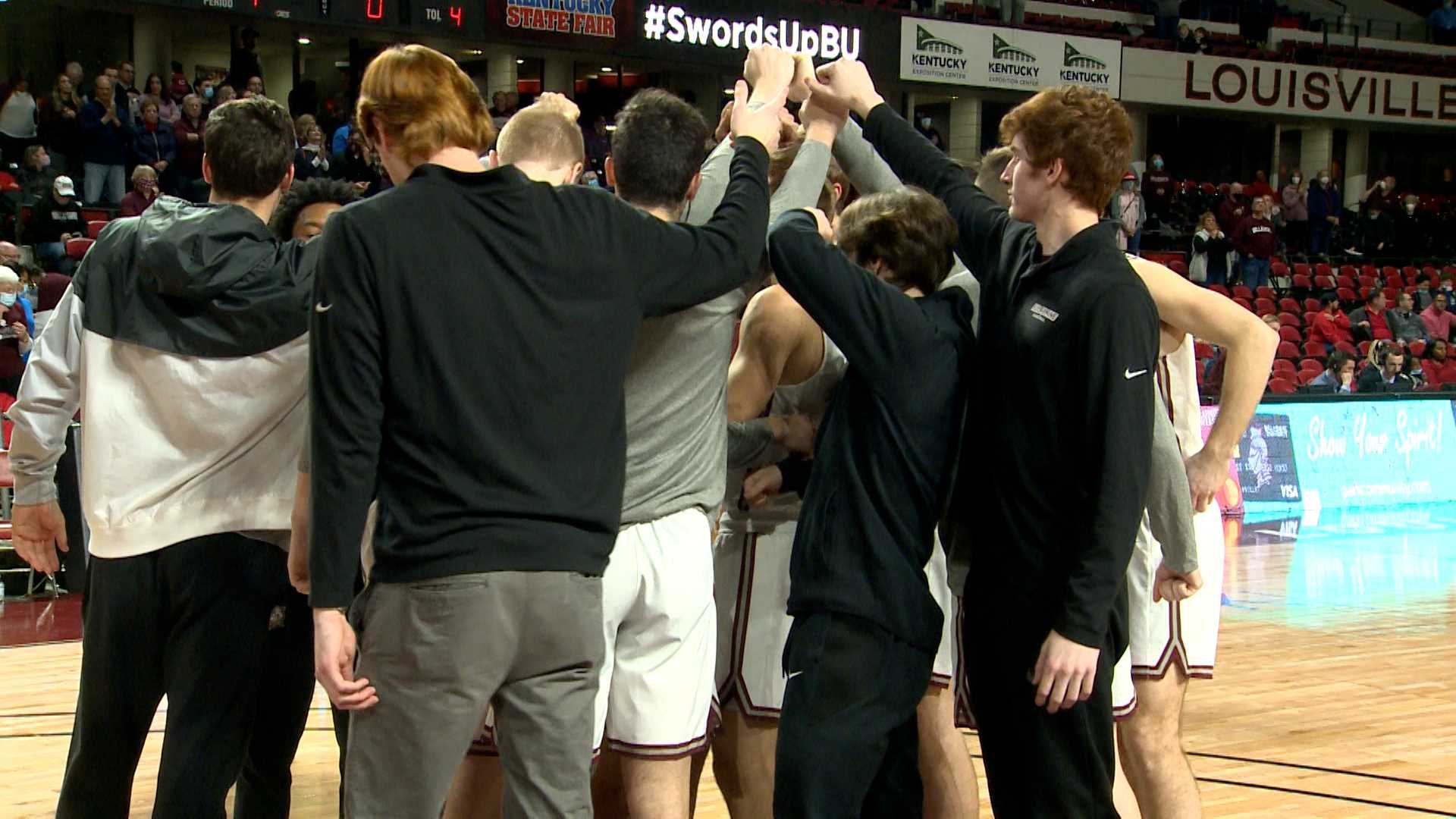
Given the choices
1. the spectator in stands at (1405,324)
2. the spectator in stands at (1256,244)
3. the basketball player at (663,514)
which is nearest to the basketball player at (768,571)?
the basketball player at (663,514)

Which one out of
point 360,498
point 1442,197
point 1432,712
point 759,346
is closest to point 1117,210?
point 1442,197

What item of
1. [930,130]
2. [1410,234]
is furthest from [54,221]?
[1410,234]

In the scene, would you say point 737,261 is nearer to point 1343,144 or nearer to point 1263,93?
point 1263,93

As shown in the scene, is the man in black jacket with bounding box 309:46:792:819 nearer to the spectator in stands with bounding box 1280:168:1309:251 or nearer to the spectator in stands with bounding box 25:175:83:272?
the spectator in stands with bounding box 25:175:83:272

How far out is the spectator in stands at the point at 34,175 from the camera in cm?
1385

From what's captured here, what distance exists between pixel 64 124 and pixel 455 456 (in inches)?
550

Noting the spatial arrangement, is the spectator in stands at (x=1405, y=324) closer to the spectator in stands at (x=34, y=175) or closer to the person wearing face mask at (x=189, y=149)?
the person wearing face mask at (x=189, y=149)

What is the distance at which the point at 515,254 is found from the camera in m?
2.40

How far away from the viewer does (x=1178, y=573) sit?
3.15 metres

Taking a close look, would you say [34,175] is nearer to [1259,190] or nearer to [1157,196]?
[1157,196]

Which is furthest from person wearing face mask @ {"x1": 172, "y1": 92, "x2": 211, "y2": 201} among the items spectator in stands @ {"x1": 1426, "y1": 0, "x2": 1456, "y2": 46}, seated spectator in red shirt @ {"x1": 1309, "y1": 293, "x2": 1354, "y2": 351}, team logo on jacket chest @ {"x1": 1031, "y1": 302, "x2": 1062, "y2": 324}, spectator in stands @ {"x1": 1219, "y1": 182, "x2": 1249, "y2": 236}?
spectator in stands @ {"x1": 1426, "y1": 0, "x2": 1456, "y2": 46}

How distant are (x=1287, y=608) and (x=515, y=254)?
23.7ft

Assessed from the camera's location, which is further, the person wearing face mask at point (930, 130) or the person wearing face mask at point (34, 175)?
the person wearing face mask at point (930, 130)

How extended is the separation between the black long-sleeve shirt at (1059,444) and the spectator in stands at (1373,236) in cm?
2329
